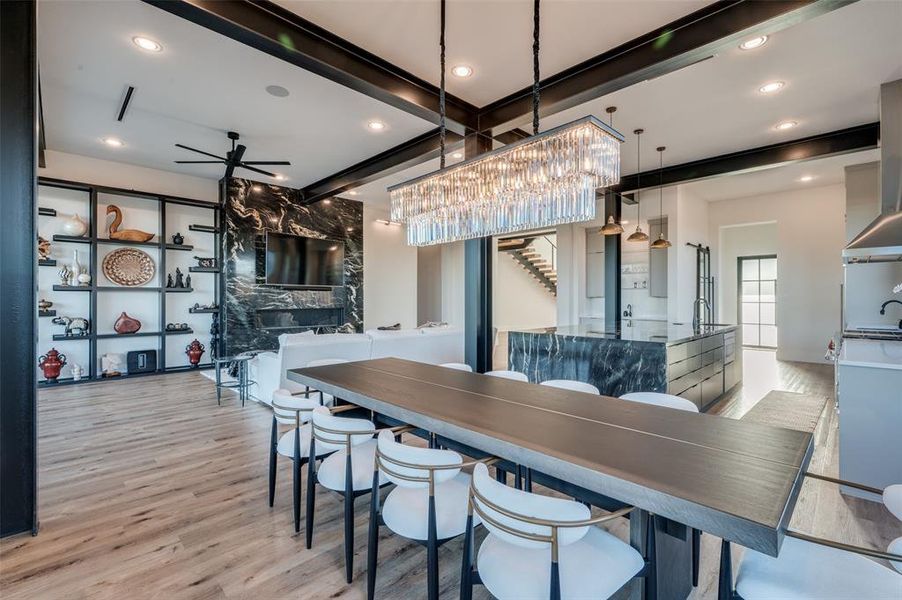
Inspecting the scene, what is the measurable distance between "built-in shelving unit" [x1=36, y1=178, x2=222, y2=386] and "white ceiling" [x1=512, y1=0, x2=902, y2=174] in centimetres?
604

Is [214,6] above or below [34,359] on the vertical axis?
above

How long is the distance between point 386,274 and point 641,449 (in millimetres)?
8259

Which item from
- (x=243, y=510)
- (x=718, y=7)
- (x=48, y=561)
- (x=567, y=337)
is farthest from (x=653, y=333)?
(x=48, y=561)

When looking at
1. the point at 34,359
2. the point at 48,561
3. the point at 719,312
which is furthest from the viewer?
the point at 719,312

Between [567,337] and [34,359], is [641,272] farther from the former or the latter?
[34,359]

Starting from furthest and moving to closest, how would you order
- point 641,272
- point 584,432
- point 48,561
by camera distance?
point 641,272, point 48,561, point 584,432

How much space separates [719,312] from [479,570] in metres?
9.89

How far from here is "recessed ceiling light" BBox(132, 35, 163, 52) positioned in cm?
317

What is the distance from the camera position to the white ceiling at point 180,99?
308 centimetres

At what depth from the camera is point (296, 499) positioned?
2.31 meters

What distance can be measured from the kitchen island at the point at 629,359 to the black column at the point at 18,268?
392cm

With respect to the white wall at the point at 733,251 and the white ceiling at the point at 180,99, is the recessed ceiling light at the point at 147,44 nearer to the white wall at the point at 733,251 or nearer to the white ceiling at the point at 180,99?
the white ceiling at the point at 180,99

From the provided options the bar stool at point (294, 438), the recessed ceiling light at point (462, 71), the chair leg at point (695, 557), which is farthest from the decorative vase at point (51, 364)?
the chair leg at point (695, 557)

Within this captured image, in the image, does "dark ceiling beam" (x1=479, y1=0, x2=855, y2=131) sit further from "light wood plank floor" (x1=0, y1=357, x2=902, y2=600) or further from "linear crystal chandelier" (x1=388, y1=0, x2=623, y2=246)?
"light wood plank floor" (x1=0, y1=357, x2=902, y2=600)
